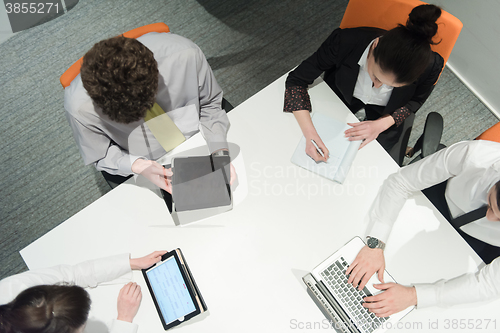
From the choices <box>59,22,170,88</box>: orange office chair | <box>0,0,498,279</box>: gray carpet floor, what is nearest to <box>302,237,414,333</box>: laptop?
<box>59,22,170,88</box>: orange office chair

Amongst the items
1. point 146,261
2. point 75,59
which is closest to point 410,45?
point 146,261

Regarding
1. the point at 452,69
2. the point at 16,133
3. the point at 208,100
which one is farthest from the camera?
the point at 452,69

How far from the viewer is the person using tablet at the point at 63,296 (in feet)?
3.16

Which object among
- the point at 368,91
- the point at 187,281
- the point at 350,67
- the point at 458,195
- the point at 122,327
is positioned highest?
the point at 350,67

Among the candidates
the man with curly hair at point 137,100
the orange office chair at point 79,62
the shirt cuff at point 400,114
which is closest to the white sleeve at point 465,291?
the shirt cuff at point 400,114

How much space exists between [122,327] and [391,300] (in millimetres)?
929

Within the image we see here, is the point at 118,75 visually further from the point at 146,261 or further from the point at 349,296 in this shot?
the point at 349,296

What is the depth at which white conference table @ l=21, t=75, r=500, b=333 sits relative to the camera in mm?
1134

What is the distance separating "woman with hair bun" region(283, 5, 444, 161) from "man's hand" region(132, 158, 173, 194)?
564 mm

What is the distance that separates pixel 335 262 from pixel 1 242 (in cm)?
195

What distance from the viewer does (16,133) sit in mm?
2104

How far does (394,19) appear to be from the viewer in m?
1.33

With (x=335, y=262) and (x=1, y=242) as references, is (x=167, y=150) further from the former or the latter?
(x=1, y=242)

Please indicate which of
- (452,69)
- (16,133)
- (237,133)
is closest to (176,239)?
(237,133)
